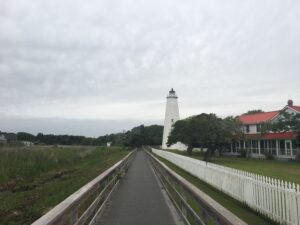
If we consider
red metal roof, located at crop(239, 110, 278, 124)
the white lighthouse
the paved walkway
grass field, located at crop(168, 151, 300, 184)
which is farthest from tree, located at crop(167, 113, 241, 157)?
the paved walkway

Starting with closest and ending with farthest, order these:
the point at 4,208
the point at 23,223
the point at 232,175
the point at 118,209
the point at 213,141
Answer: the point at 23,223
the point at 118,209
the point at 4,208
the point at 232,175
the point at 213,141

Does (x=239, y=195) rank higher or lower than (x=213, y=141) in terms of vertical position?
lower

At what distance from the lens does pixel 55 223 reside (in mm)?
4684

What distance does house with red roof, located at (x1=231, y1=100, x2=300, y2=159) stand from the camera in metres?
46.9

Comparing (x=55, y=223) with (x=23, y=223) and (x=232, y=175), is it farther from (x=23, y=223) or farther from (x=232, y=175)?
(x=232, y=175)

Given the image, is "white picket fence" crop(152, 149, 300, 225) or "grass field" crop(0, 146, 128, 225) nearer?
"white picket fence" crop(152, 149, 300, 225)

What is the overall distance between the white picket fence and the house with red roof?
32.0 m

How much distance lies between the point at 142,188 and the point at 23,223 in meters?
6.80

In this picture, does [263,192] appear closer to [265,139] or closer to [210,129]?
[210,129]

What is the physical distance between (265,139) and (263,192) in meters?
44.1

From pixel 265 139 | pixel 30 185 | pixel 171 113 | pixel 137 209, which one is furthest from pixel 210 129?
pixel 137 209

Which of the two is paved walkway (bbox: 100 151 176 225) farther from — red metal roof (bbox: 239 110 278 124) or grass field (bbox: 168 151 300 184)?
red metal roof (bbox: 239 110 278 124)

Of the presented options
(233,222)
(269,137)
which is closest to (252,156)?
(269,137)

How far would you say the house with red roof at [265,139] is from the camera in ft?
154
